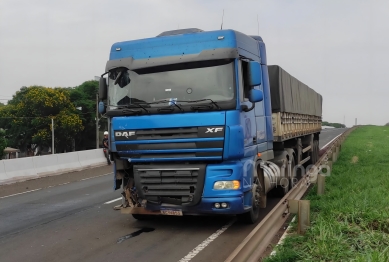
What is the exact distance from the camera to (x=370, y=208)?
7324 mm

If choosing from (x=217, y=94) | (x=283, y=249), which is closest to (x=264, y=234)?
(x=283, y=249)

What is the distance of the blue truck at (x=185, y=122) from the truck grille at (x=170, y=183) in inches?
0.6

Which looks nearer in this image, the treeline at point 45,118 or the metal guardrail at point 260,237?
the metal guardrail at point 260,237

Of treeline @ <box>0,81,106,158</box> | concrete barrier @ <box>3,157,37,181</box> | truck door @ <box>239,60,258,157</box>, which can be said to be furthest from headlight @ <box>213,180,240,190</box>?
treeline @ <box>0,81,106,158</box>

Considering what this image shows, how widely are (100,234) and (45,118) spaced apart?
4345cm

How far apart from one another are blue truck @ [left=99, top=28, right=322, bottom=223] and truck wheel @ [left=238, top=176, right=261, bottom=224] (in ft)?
0.06

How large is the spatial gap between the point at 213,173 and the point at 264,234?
1.66 m

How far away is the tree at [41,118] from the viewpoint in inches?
1882

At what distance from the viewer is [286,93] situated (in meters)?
11.0

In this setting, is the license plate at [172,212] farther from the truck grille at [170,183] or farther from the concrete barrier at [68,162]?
the concrete barrier at [68,162]


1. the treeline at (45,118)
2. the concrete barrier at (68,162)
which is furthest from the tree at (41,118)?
the concrete barrier at (68,162)

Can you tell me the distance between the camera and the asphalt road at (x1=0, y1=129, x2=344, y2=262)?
6211 millimetres

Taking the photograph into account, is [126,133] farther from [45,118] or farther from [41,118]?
[45,118]

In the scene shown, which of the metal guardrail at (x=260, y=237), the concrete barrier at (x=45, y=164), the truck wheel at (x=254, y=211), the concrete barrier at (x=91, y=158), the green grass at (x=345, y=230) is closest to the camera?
the metal guardrail at (x=260, y=237)
